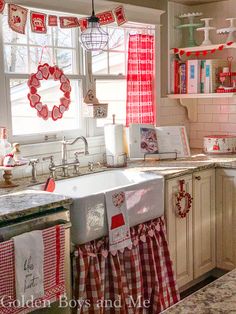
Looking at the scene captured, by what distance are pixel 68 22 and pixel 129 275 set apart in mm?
1851

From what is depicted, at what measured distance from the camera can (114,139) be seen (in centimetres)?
385

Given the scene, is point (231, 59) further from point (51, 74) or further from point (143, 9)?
point (51, 74)

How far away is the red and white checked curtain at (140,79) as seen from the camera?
4199mm

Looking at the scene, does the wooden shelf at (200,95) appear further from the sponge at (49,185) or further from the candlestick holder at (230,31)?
the sponge at (49,185)

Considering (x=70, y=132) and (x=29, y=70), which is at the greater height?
(x=29, y=70)

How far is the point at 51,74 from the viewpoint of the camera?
356 cm

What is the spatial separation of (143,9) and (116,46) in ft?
1.33

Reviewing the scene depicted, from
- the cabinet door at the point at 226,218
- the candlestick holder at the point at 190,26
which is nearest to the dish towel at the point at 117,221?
the cabinet door at the point at 226,218

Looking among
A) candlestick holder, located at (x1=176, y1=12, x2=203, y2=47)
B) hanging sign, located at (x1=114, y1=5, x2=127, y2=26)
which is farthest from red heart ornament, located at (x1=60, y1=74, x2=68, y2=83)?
candlestick holder, located at (x1=176, y1=12, x2=203, y2=47)

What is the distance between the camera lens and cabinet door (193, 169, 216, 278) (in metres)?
3.72

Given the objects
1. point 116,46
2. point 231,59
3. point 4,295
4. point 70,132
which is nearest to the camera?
point 4,295

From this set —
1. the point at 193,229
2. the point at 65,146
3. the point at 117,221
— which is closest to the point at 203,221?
the point at 193,229

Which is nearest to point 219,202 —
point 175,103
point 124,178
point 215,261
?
point 215,261

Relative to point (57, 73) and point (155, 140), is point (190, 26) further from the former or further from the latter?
point (57, 73)
